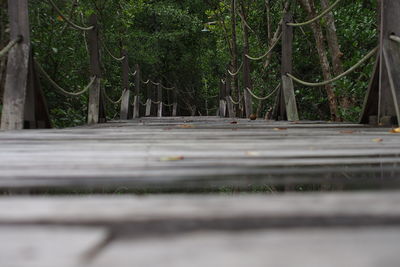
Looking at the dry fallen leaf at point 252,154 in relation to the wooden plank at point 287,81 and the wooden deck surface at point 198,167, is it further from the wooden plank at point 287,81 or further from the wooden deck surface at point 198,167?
the wooden plank at point 287,81

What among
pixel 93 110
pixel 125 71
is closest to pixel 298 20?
pixel 125 71

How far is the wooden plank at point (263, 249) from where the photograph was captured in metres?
0.40

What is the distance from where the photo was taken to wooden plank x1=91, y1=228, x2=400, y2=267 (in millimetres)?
403

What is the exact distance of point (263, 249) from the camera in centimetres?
43

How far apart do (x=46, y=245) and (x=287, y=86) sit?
420 cm

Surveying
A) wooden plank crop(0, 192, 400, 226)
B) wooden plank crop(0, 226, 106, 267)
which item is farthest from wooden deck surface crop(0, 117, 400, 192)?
wooden plank crop(0, 226, 106, 267)

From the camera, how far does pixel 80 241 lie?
0.46 meters

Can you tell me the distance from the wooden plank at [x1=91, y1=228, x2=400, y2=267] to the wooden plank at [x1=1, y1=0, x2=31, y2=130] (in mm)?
2584

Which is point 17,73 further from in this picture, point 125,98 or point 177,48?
point 177,48

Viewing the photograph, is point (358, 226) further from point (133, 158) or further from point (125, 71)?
point (125, 71)

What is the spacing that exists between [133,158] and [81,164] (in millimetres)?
163

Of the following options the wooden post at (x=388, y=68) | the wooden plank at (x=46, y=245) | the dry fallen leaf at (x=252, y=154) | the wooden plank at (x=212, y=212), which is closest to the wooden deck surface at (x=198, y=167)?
the dry fallen leaf at (x=252, y=154)

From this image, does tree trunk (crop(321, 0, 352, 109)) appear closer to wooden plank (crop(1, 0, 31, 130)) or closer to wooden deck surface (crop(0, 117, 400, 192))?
wooden plank (crop(1, 0, 31, 130))

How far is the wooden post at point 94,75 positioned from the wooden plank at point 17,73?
5.06 ft
